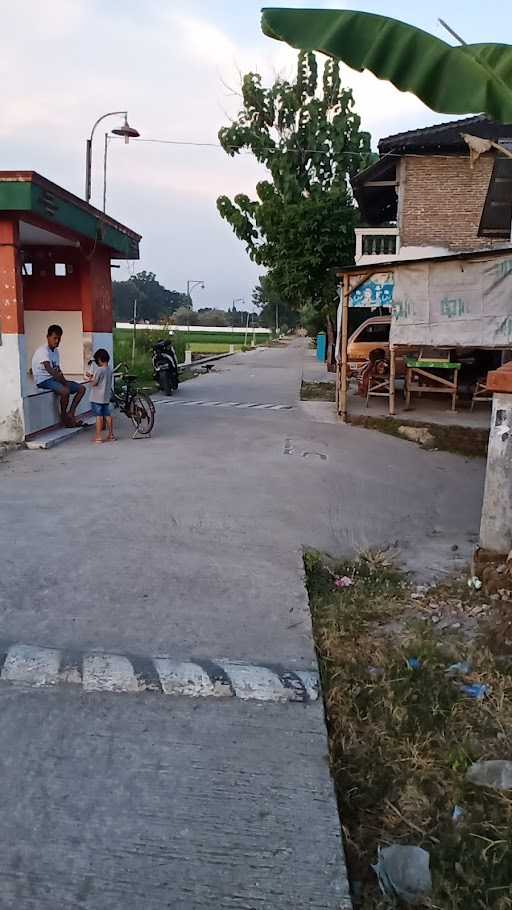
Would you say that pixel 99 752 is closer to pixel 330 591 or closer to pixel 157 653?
pixel 157 653

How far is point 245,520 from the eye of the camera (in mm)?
5801

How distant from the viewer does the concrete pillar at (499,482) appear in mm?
4430

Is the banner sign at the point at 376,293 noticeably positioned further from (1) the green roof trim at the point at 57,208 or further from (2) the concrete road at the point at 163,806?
(2) the concrete road at the point at 163,806

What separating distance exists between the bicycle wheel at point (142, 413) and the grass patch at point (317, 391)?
6.74m

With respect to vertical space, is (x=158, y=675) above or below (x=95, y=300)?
below

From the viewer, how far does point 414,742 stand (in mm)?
2877

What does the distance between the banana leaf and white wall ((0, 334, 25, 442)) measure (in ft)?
18.4

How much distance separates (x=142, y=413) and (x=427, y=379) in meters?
6.30

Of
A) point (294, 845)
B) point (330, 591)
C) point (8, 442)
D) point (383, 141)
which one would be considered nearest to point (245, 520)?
point (330, 591)

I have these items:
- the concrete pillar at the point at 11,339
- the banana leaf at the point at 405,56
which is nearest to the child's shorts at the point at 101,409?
the concrete pillar at the point at 11,339

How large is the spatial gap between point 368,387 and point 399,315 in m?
2.94

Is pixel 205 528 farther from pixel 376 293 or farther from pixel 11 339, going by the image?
pixel 376 293

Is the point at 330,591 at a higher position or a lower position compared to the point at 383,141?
lower

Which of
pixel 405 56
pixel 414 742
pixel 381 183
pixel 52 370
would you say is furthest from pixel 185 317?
pixel 414 742
